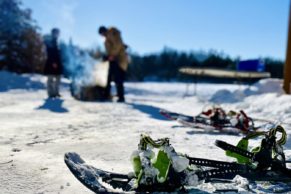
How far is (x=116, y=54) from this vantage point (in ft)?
39.8

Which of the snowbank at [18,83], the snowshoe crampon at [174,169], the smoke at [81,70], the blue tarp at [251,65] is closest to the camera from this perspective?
the snowshoe crampon at [174,169]

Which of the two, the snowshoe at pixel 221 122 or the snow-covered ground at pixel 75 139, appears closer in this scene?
the snow-covered ground at pixel 75 139

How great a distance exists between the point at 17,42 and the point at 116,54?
13200 millimetres

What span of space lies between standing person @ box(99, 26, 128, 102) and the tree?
12.5 m

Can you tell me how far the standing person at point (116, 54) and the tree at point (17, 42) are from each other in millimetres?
12550

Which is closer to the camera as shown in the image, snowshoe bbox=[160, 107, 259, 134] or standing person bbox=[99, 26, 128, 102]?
snowshoe bbox=[160, 107, 259, 134]

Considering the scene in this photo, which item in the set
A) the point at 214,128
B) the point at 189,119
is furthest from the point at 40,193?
the point at 189,119

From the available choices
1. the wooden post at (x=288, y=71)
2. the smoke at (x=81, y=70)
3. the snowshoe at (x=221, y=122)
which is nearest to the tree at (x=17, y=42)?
the smoke at (x=81, y=70)

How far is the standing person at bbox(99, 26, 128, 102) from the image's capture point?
39.7 feet

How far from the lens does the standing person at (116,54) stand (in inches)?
477

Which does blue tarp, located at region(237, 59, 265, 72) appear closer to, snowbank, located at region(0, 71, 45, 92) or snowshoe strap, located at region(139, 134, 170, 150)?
snowbank, located at region(0, 71, 45, 92)

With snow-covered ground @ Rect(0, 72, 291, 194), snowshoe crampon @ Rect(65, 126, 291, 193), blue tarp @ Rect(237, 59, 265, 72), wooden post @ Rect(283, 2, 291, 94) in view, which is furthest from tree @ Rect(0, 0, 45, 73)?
snowshoe crampon @ Rect(65, 126, 291, 193)

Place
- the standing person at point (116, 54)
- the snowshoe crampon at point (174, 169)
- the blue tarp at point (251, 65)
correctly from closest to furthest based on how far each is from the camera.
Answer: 1. the snowshoe crampon at point (174, 169)
2. the standing person at point (116, 54)
3. the blue tarp at point (251, 65)

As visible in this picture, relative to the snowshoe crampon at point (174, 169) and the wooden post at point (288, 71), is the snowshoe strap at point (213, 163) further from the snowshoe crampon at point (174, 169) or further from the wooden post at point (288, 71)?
the wooden post at point (288, 71)
